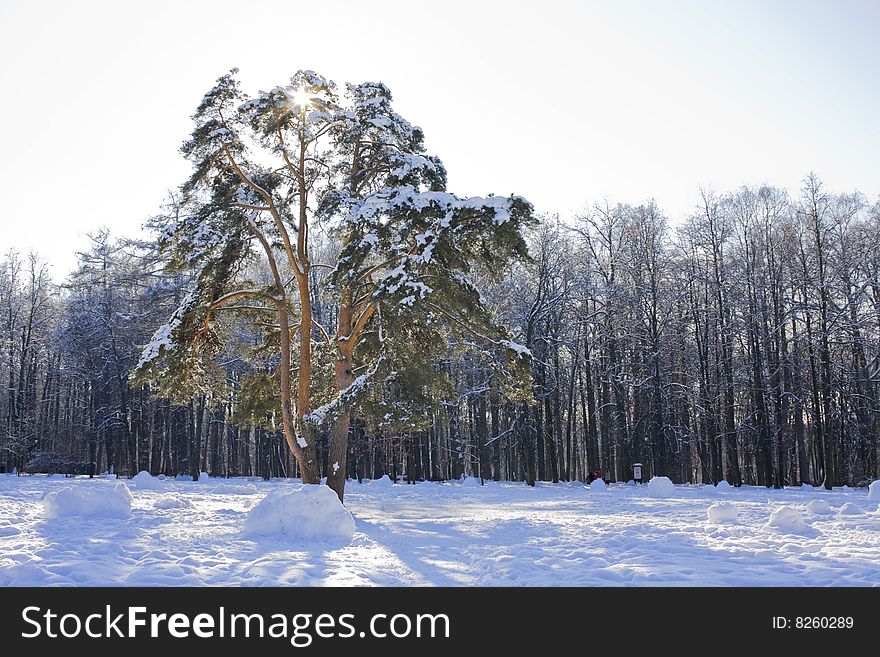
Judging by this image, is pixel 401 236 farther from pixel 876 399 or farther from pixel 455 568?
pixel 876 399

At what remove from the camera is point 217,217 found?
54.9 ft

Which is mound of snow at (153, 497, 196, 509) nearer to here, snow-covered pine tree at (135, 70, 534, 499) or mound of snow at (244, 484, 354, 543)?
snow-covered pine tree at (135, 70, 534, 499)

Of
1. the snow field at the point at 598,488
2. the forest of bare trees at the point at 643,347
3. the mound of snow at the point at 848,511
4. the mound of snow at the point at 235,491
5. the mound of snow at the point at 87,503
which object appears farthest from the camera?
the forest of bare trees at the point at 643,347

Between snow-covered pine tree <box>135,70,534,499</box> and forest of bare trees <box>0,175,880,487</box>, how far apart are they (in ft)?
39.1

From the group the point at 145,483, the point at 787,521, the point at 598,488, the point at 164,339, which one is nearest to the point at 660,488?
the point at 598,488

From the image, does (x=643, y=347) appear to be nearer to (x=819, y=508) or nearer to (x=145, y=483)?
(x=819, y=508)

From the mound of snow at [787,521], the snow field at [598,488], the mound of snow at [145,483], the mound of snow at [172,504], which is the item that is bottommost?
the snow field at [598,488]

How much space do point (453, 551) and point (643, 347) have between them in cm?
2486

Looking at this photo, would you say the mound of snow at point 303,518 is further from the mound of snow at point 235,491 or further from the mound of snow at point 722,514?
the mound of snow at point 235,491

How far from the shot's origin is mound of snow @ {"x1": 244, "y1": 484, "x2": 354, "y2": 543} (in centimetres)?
1016

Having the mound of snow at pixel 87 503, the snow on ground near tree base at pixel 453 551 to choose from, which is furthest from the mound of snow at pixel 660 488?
the mound of snow at pixel 87 503

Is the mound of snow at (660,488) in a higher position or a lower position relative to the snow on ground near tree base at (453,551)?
lower

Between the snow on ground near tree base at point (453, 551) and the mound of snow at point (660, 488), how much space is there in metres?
7.08

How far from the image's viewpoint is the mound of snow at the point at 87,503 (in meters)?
11.6
